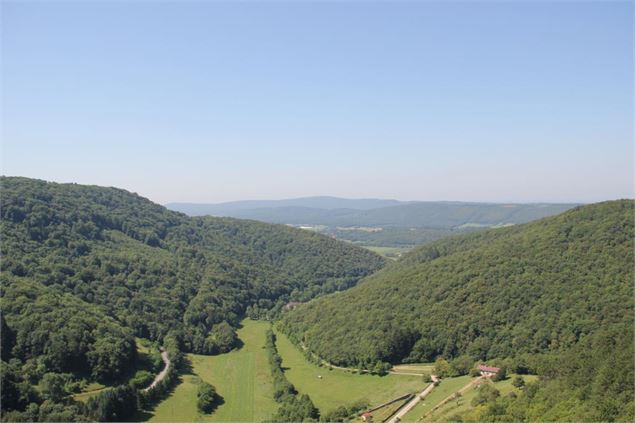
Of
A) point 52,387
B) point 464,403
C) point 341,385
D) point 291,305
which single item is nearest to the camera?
point 464,403

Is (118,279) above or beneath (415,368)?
above

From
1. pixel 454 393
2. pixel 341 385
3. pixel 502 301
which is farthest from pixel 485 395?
pixel 502 301

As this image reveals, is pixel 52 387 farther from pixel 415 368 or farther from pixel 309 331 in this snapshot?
pixel 309 331

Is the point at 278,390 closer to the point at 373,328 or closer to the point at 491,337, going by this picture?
the point at 373,328

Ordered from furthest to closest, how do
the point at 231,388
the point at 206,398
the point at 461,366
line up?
the point at 231,388, the point at 461,366, the point at 206,398

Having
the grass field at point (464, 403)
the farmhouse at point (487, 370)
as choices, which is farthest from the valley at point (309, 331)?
the farmhouse at point (487, 370)

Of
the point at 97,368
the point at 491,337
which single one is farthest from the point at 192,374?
the point at 491,337

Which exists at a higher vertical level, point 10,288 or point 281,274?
point 10,288
